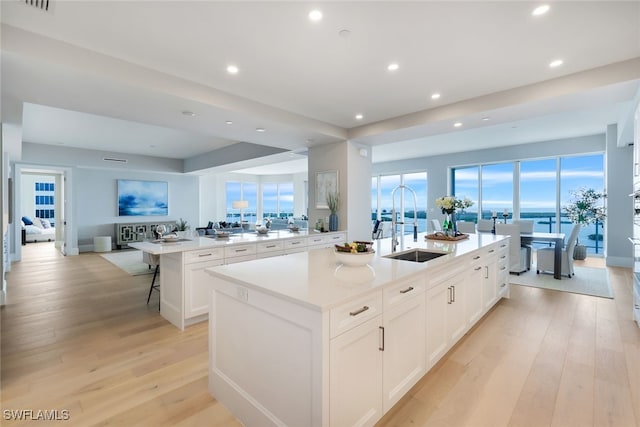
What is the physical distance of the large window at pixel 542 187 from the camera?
707 centimetres

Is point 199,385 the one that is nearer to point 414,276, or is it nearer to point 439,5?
point 414,276

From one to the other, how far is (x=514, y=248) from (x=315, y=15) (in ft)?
17.1

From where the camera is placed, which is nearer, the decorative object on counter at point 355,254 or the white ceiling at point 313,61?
the decorative object on counter at point 355,254

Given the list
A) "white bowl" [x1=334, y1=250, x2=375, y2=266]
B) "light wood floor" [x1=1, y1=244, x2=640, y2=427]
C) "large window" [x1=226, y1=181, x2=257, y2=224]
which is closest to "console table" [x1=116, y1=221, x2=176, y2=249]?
"large window" [x1=226, y1=181, x2=257, y2=224]

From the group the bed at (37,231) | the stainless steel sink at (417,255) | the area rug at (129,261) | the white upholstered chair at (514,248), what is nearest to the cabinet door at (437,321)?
the stainless steel sink at (417,255)

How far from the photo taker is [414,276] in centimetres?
195

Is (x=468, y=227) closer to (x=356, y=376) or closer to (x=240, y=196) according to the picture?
(x=356, y=376)

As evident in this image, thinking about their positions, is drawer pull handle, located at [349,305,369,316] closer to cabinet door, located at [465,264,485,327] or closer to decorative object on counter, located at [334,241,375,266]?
decorative object on counter, located at [334,241,375,266]

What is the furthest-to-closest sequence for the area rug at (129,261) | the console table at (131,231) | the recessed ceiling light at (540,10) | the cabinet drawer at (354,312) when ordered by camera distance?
the console table at (131,231) → the area rug at (129,261) → the recessed ceiling light at (540,10) → the cabinet drawer at (354,312)

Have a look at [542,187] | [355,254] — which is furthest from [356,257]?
[542,187]

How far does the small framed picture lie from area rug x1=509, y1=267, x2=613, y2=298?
3.40m

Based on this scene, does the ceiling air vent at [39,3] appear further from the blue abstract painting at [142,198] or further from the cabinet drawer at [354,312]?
the blue abstract painting at [142,198]

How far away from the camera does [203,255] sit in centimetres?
327

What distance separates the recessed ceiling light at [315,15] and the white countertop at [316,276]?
5.91ft
